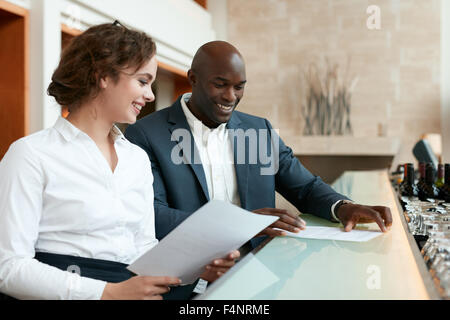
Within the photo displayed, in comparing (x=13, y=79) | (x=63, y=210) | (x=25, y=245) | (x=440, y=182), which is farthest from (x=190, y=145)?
(x=13, y=79)

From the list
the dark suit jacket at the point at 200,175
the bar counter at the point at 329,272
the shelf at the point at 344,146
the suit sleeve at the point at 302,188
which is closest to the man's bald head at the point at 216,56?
the dark suit jacket at the point at 200,175

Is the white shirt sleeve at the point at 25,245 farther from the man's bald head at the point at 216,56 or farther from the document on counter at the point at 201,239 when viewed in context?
the man's bald head at the point at 216,56

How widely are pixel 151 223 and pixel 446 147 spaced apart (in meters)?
6.72

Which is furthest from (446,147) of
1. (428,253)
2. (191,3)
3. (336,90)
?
(428,253)

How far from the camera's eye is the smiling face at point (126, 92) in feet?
→ 4.43

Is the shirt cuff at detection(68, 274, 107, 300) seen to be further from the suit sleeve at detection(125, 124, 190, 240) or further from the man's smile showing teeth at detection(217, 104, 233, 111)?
the man's smile showing teeth at detection(217, 104, 233, 111)

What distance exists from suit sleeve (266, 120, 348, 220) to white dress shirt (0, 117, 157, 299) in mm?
791

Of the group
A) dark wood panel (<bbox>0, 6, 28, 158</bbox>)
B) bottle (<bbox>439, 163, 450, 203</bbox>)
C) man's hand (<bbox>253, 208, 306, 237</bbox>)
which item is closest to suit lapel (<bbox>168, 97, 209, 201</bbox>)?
man's hand (<bbox>253, 208, 306, 237</bbox>)

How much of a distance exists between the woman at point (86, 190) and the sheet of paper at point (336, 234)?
0.37 m

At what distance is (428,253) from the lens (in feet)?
3.88

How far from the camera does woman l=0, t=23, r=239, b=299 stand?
1110mm

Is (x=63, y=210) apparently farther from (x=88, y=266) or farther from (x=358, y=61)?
(x=358, y=61)

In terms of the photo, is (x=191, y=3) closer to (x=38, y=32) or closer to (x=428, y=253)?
(x=38, y=32)

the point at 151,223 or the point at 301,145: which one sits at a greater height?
the point at 301,145
